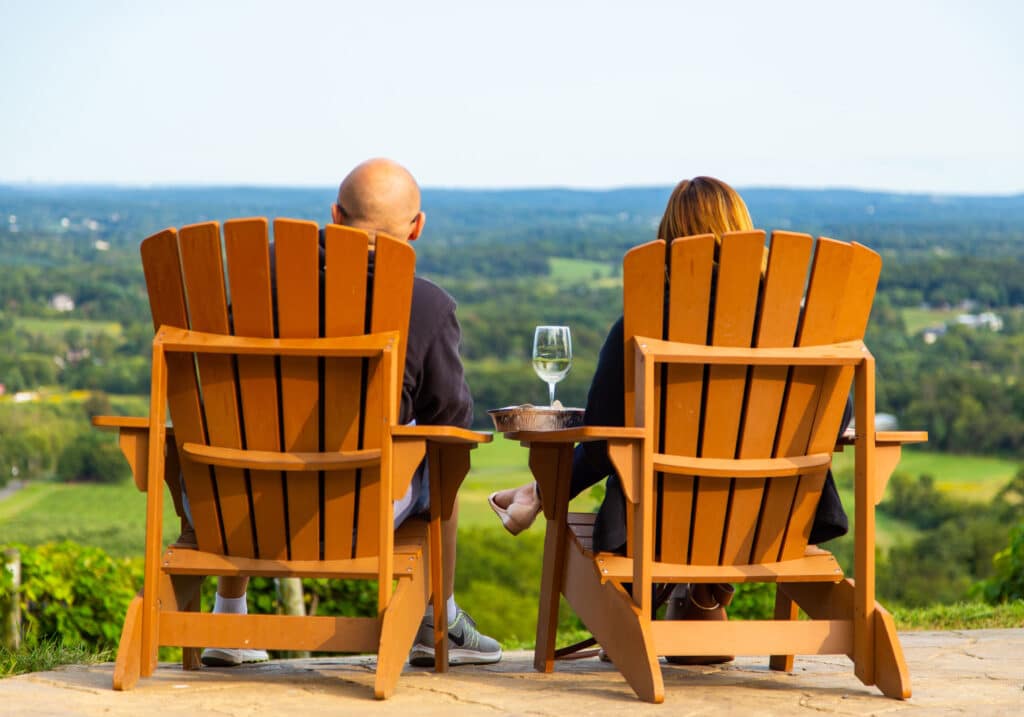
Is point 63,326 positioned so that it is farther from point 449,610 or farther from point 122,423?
point 122,423

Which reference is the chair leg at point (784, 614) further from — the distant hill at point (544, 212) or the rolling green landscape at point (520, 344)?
the distant hill at point (544, 212)

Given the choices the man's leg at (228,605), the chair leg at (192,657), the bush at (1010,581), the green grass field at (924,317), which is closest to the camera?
the chair leg at (192,657)

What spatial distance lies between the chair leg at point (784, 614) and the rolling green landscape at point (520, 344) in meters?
5.08

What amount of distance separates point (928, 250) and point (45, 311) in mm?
36878

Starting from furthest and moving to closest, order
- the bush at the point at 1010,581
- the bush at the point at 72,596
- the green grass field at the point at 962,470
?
the green grass field at the point at 962,470 → the bush at the point at 72,596 → the bush at the point at 1010,581

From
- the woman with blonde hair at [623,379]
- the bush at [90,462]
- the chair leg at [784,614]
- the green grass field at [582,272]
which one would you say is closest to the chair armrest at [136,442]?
the woman with blonde hair at [623,379]

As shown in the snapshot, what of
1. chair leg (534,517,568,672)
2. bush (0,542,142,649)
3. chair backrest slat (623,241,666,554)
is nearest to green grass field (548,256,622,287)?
bush (0,542,142,649)

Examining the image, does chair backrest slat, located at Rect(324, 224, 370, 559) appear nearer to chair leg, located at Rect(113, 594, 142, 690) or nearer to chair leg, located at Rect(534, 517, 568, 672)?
chair leg, located at Rect(113, 594, 142, 690)

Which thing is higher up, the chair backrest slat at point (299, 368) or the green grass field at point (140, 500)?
the chair backrest slat at point (299, 368)

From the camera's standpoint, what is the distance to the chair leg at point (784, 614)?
3.43 m

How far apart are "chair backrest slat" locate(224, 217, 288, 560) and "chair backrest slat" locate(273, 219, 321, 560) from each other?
0.03 meters

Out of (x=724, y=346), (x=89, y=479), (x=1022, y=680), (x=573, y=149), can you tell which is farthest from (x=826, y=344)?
(x=573, y=149)

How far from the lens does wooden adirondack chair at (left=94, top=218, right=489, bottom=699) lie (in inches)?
114

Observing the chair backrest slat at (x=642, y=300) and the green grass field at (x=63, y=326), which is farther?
the green grass field at (x=63, y=326)
